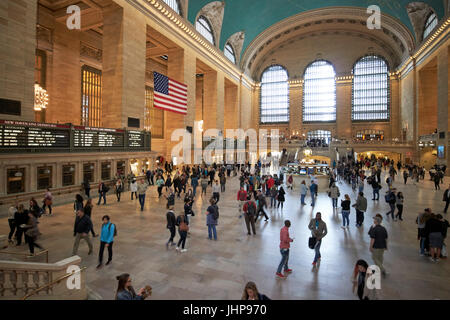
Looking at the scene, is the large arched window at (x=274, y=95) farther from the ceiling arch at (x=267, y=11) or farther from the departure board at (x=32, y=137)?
the departure board at (x=32, y=137)

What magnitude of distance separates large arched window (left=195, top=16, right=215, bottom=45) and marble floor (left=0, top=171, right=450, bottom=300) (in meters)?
24.0

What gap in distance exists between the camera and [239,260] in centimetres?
553

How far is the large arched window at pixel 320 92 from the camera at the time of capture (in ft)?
133

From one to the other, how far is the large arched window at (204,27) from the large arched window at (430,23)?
2317cm

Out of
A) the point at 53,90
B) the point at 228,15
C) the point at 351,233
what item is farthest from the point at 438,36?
the point at 53,90

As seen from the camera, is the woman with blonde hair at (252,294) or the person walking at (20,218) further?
the person walking at (20,218)

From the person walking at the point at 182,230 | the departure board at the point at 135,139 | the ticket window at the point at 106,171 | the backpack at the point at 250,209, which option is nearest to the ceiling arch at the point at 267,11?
the departure board at the point at 135,139

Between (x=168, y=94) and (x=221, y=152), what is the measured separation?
11.3m

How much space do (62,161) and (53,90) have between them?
32.6 ft

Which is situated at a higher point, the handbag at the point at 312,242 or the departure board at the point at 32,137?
the departure board at the point at 32,137

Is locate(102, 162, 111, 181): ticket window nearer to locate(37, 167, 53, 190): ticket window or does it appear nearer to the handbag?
locate(37, 167, 53, 190): ticket window

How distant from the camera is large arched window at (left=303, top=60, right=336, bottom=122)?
40531 mm

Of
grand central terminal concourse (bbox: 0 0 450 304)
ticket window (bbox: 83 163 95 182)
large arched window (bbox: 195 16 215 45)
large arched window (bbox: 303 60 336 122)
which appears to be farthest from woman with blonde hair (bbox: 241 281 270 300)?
large arched window (bbox: 303 60 336 122)

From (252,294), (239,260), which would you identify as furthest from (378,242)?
(252,294)
